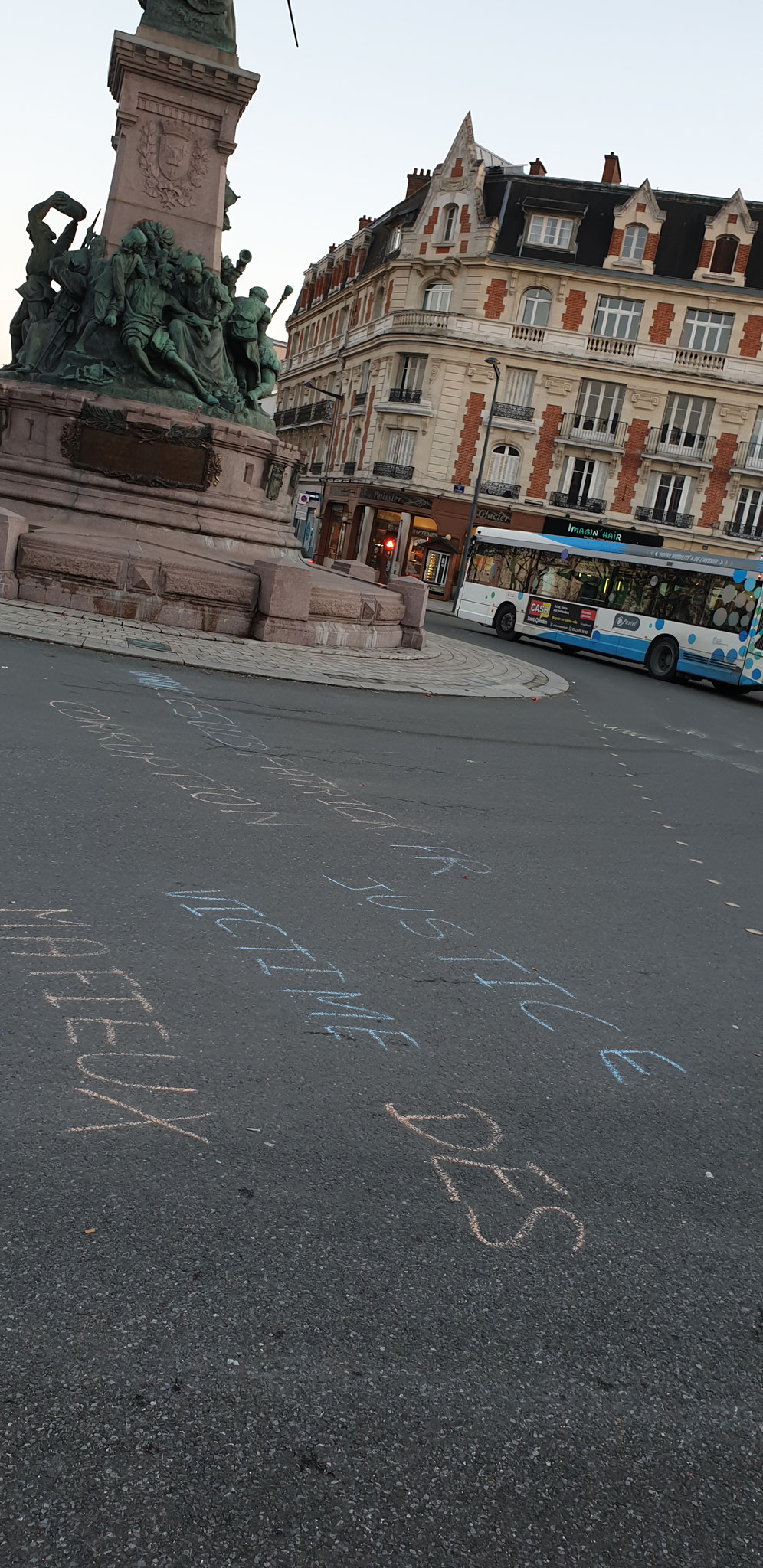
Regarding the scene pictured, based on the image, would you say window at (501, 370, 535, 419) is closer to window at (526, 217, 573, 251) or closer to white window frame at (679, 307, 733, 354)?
window at (526, 217, 573, 251)

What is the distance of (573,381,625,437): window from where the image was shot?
5003cm

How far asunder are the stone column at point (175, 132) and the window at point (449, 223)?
120 ft

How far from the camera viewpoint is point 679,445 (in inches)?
1955

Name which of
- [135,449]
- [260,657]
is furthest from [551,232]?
[260,657]

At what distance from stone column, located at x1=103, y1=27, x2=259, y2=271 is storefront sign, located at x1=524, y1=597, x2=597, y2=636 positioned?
15.1 meters

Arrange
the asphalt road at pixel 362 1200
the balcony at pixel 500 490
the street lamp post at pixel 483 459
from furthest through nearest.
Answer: the balcony at pixel 500 490 < the street lamp post at pixel 483 459 < the asphalt road at pixel 362 1200

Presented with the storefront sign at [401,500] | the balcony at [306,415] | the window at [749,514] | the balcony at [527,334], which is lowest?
the storefront sign at [401,500]

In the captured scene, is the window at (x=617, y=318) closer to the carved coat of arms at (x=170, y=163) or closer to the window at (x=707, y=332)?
the window at (x=707, y=332)

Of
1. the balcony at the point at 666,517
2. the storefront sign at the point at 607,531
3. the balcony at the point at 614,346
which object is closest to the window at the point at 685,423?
the balcony at the point at 666,517

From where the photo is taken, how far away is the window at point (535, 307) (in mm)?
50281

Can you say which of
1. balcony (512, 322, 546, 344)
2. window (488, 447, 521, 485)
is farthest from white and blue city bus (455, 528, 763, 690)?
balcony (512, 322, 546, 344)

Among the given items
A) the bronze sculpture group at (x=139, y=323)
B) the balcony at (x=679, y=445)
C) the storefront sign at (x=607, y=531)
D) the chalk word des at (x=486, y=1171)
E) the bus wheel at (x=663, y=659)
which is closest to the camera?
the chalk word des at (x=486, y=1171)

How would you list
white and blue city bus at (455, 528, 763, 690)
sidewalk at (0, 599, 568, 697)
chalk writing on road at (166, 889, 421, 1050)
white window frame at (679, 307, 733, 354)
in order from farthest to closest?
white window frame at (679, 307, 733, 354), white and blue city bus at (455, 528, 763, 690), sidewalk at (0, 599, 568, 697), chalk writing on road at (166, 889, 421, 1050)

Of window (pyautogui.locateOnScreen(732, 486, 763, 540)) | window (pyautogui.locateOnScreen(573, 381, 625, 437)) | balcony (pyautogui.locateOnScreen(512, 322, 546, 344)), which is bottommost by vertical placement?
window (pyautogui.locateOnScreen(732, 486, 763, 540))
